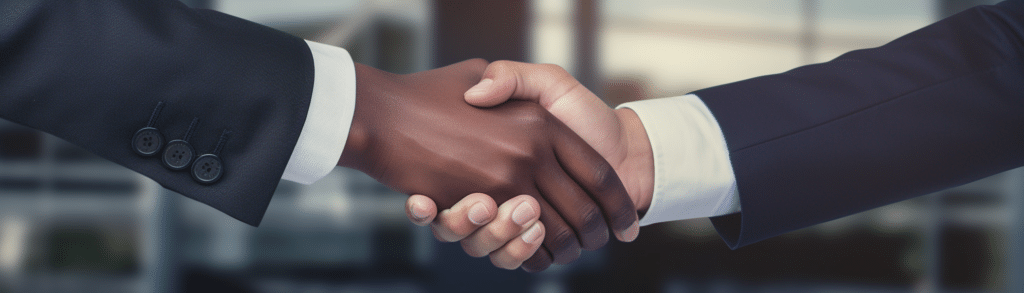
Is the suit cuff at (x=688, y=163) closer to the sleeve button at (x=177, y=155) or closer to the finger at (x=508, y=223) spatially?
the finger at (x=508, y=223)

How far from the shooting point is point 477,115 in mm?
1033

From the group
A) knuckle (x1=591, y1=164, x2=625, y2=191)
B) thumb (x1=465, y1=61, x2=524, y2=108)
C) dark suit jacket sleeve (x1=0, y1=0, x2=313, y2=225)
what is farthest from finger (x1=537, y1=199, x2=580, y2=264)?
dark suit jacket sleeve (x1=0, y1=0, x2=313, y2=225)

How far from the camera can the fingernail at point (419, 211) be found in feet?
3.31

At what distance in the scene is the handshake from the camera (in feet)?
3.19

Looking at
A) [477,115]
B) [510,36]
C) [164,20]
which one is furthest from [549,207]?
[510,36]

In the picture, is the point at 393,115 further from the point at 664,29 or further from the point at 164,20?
the point at 664,29

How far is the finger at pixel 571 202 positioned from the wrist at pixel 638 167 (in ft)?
0.46

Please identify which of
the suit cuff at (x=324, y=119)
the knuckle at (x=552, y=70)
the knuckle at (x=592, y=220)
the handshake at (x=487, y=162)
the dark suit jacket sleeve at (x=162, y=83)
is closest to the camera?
the dark suit jacket sleeve at (x=162, y=83)

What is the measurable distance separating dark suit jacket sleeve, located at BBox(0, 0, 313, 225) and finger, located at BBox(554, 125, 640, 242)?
466 millimetres

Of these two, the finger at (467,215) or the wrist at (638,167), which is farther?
the wrist at (638,167)

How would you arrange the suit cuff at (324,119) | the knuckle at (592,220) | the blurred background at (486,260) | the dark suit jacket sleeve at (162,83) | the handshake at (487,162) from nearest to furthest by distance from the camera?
the dark suit jacket sleeve at (162,83) < the suit cuff at (324,119) < the handshake at (487,162) < the knuckle at (592,220) < the blurred background at (486,260)

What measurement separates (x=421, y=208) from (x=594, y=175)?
1.05 feet

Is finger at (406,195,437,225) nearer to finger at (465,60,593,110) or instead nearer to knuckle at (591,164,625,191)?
finger at (465,60,593,110)

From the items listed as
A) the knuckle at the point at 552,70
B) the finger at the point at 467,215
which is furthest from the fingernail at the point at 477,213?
the knuckle at the point at 552,70
